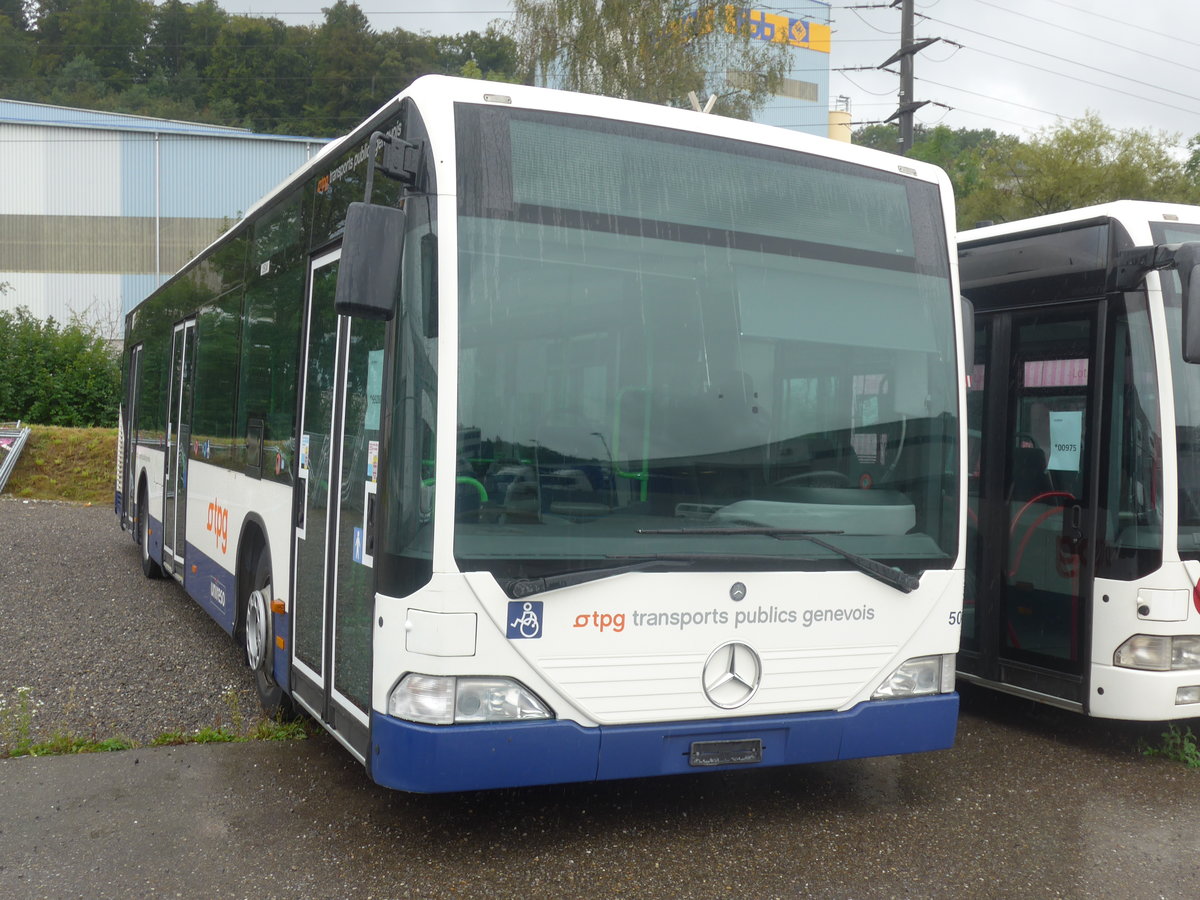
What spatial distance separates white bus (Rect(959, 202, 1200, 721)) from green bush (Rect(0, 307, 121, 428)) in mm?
22090

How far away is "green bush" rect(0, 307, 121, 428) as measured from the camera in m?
24.7

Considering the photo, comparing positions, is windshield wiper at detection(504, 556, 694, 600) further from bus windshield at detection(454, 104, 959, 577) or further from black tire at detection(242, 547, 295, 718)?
black tire at detection(242, 547, 295, 718)

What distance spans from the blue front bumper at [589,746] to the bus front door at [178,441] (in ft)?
18.2

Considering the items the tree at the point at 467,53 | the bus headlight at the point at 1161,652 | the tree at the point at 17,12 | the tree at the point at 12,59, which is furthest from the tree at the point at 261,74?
the bus headlight at the point at 1161,652

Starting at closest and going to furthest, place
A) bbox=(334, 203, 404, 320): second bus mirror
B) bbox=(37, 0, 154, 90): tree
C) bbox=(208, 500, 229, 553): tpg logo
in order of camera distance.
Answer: bbox=(334, 203, 404, 320): second bus mirror
bbox=(208, 500, 229, 553): tpg logo
bbox=(37, 0, 154, 90): tree

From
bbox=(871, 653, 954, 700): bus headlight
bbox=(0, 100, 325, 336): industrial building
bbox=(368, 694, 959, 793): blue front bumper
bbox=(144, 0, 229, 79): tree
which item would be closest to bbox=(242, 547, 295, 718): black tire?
bbox=(368, 694, 959, 793): blue front bumper

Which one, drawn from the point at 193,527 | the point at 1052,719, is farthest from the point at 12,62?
the point at 1052,719

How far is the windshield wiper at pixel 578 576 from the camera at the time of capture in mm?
4105

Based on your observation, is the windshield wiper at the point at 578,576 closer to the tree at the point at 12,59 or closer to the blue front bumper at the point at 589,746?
the blue front bumper at the point at 589,746

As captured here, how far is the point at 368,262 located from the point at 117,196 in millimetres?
41560

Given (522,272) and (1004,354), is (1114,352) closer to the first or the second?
(1004,354)

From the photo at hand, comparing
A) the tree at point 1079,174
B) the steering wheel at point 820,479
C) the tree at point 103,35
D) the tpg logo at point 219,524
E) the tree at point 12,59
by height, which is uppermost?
the tree at point 103,35

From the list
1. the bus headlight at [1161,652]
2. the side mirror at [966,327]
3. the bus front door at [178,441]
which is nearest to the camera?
the side mirror at [966,327]

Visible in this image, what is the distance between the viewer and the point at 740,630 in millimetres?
4520
